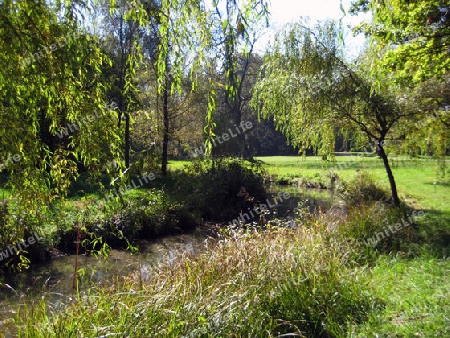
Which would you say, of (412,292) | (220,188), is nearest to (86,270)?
(412,292)

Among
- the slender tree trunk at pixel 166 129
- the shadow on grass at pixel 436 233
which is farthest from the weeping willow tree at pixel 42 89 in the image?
the slender tree trunk at pixel 166 129

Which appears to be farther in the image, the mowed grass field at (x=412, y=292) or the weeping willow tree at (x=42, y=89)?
the mowed grass field at (x=412, y=292)

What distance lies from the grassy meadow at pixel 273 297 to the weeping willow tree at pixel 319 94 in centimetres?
370

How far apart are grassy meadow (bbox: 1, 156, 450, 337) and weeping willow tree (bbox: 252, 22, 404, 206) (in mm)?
3700

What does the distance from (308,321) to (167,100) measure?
16109 mm

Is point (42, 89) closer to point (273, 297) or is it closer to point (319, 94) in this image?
point (273, 297)

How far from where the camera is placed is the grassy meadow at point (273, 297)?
11.4 ft

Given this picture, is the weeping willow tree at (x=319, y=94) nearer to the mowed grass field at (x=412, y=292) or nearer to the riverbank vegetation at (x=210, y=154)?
the riverbank vegetation at (x=210, y=154)

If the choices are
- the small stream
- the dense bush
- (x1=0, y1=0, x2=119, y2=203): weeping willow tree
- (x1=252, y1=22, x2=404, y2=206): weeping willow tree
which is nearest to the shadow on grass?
(x1=252, y1=22, x2=404, y2=206): weeping willow tree

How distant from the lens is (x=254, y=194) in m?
14.4

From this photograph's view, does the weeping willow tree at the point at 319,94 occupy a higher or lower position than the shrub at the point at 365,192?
higher

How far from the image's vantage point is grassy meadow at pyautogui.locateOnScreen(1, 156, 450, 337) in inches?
137

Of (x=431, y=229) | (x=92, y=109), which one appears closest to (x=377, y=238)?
(x=431, y=229)

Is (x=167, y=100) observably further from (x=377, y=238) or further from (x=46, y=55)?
(x=46, y=55)
